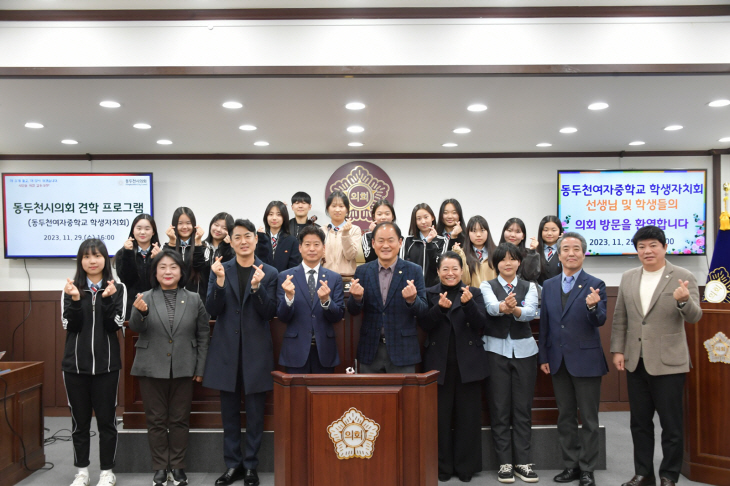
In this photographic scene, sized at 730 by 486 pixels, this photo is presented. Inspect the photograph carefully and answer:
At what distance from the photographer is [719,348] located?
11.0ft

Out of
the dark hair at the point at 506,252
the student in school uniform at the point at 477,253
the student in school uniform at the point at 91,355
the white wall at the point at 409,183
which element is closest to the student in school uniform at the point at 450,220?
the student in school uniform at the point at 477,253

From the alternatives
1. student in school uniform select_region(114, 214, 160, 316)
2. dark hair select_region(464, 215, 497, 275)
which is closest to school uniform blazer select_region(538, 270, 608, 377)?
dark hair select_region(464, 215, 497, 275)

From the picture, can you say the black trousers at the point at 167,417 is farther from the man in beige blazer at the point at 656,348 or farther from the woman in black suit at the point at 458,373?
the man in beige blazer at the point at 656,348

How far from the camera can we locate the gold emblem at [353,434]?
2.00 m

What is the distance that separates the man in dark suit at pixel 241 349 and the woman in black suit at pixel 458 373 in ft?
3.48

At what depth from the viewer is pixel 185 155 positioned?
20.4ft

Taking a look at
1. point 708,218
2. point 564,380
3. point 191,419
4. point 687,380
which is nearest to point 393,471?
point 564,380

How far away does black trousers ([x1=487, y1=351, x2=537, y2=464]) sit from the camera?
11.3 ft

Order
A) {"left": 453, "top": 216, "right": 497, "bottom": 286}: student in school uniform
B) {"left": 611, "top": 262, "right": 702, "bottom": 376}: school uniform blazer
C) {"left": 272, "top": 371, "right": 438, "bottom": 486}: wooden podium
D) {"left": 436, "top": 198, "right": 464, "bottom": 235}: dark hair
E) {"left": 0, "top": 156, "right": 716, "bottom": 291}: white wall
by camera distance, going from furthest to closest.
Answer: {"left": 0, "top": 156, "right": 716, "bottom": 291}: white wall, {"left": 436, "top": 198, "right": 464, "bottom": 235}: dark hair, {"left": 453, "top": 216, "right": 497, "bottom": 286}: student in school uniform, {"left": 611, "top": 262, "right": 702, "bottom": 376}: school uniform blazer, {"left": 272, "top": 371, "right": 438, "bottom": 486}: wooden podium

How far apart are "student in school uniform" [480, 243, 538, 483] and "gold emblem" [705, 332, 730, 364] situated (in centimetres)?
113

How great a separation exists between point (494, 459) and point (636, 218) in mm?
3879

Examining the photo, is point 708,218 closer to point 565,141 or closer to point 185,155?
point 565,141

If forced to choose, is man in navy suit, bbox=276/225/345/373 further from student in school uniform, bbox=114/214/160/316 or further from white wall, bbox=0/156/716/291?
white wall, bbox=0/156/716/291

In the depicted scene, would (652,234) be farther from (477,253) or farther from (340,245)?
(340,245)
